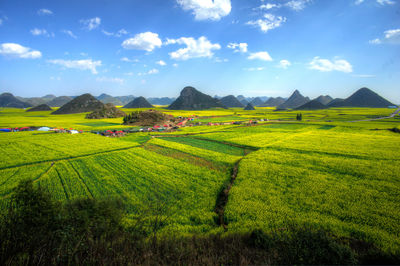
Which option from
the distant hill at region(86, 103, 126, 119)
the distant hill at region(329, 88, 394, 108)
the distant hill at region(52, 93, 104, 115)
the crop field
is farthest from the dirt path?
the distant hill at region(329, 88, 394, 108)

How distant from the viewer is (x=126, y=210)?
43.8 ft

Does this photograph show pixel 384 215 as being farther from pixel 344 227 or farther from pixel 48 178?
pixel 48 178

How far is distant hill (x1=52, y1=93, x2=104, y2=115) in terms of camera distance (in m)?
141

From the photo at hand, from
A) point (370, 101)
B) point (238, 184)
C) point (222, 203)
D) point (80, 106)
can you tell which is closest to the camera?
point (222, 203)

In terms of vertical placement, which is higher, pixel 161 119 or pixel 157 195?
pixel 161 119

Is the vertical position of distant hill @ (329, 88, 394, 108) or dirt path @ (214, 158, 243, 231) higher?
distant hill @ (329, 88, 394, 108)

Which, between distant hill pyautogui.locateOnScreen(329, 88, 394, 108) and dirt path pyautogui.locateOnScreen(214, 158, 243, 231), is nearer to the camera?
dirt path pyautogui.locateOnScreen(214, 158, 243, 231)

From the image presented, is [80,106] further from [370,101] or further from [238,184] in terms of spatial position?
[370,101]

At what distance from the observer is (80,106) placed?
147750 millimetres

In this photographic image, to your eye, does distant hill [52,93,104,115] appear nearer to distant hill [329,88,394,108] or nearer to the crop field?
the crop field

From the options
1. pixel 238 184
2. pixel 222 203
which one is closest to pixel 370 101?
pixel 238 184

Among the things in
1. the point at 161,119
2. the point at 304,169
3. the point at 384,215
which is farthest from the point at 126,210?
the point at 161,119

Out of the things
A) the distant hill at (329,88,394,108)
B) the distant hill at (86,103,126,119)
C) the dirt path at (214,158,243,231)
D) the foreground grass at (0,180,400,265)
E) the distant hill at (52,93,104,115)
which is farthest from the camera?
the distant hill at (329,88,394,108)

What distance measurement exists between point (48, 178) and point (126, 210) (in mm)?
12450
